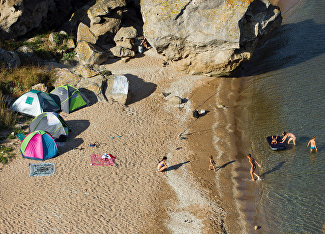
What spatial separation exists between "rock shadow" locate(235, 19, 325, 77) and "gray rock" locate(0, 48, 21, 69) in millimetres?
15589

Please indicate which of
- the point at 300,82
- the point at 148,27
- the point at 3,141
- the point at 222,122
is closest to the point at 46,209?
the point at 3,141

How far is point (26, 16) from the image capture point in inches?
1133

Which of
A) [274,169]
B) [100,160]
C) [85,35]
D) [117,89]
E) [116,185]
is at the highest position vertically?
[85,35]

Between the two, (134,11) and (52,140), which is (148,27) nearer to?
(134,11)

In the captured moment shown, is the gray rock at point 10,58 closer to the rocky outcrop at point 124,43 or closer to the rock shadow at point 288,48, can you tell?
the rocky outcrop at point 124,43

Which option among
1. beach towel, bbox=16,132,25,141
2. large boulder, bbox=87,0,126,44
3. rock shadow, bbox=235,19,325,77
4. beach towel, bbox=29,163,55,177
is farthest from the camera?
large boulder, bbox=87,0,126,44

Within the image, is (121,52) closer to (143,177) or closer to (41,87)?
(41,87)

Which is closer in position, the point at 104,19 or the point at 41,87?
the point at 41,87

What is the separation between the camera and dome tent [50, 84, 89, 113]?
72.6 feet

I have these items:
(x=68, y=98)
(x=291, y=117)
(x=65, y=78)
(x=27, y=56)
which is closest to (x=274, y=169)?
(x=291, y=117)

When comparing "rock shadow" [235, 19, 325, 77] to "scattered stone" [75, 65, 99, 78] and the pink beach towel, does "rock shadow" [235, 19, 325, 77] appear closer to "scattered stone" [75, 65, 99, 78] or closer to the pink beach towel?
"scattered stone" [75, 65, 99, 78]

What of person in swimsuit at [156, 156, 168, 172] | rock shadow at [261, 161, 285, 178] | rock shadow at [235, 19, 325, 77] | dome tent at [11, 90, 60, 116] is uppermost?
dome tent at [11, 90, 60, 116]

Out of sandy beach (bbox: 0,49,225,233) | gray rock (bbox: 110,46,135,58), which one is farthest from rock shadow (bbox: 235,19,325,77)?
sandy beach (bbox: 0,49,225,233)

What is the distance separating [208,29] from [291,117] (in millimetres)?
7867
